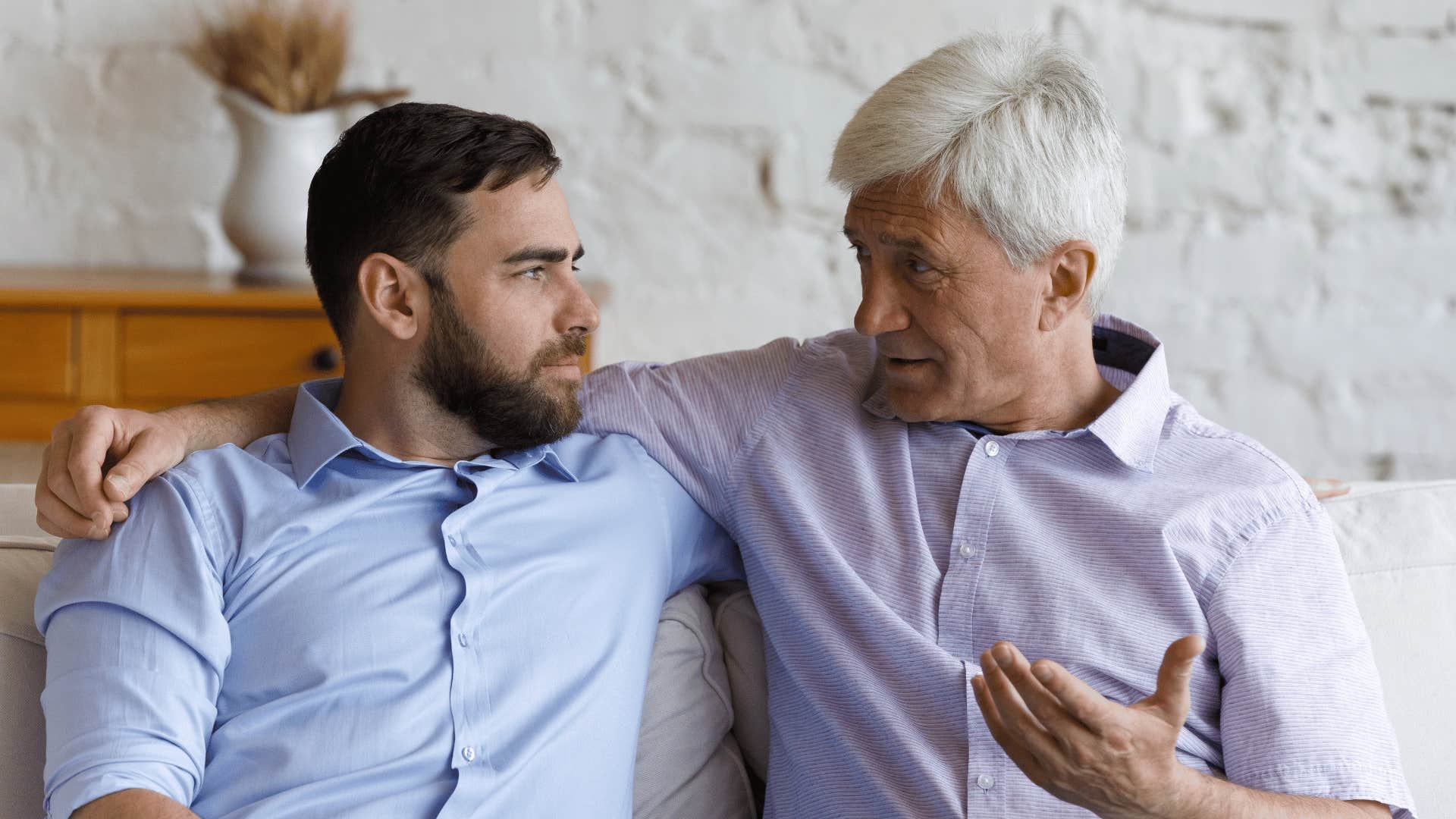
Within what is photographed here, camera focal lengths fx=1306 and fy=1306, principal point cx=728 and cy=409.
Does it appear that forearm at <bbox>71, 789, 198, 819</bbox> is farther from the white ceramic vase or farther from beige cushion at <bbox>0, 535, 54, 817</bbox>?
the white ceramic vase

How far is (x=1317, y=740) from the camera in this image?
3.63 feet

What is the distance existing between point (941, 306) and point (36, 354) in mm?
1614

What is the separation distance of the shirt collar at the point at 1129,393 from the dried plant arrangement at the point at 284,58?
1.40 metres

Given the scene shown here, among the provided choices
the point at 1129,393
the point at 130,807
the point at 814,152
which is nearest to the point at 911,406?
the point at 1129,393

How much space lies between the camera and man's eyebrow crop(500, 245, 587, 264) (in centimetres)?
132

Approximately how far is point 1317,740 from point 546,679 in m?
0.68

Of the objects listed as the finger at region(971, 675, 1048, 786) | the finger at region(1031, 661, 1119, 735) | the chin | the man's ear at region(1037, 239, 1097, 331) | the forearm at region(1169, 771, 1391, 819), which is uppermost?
the man's ear at region(1037, 239, 1097, 331)

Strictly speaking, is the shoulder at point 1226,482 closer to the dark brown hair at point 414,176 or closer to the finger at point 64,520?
the dark brown hair at point 414,176

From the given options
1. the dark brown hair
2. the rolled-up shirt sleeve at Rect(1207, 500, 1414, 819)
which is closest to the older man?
the rolled-up shirt sleeve at Rect(1207, 500, 1414, 819)

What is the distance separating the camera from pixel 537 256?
1.32 m

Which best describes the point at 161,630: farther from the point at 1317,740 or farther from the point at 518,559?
the point at 1317,740

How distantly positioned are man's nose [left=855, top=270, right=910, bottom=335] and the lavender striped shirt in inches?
4.4

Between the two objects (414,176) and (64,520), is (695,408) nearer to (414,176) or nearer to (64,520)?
(414,176)

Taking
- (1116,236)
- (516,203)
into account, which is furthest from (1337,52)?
(516,203)
